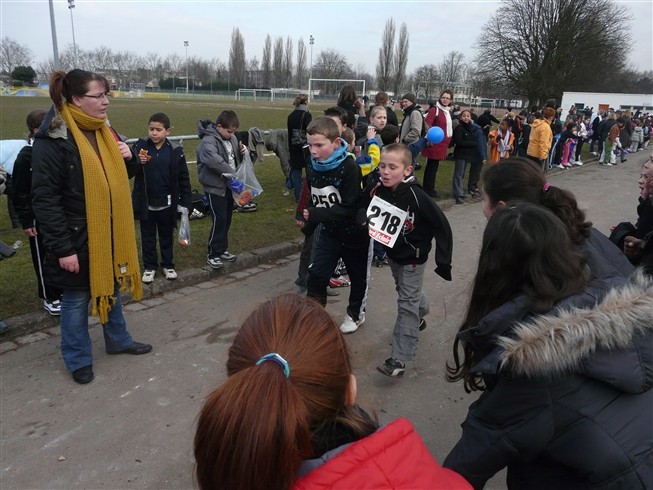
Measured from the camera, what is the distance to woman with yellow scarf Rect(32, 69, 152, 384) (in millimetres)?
3307

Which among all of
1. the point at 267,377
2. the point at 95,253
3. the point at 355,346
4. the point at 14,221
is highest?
the point at 267,377


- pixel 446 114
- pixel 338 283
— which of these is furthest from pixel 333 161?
pixel 446 114

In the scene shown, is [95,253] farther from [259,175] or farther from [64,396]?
[259,175]

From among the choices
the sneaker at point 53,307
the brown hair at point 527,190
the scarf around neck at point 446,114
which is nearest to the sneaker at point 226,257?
the sneaker at point 53,307

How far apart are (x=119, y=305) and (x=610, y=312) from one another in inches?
137

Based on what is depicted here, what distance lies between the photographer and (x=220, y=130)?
6012 mm

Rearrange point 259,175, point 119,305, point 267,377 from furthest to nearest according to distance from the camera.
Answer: point 259,175, point 119,305, point 267,377

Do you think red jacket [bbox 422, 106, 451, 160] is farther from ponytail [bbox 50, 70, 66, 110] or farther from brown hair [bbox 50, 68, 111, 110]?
ponytail [bbox 50, 70, 66, 110]

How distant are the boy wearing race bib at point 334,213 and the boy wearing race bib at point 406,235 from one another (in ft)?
1.14

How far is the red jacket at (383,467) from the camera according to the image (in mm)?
1120

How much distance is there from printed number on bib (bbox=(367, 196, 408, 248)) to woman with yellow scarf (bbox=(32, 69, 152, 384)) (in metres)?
1.84

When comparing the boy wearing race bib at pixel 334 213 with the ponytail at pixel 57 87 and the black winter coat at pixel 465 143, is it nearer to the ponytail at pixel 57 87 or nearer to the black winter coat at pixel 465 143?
the ponytail at pixel 57 87

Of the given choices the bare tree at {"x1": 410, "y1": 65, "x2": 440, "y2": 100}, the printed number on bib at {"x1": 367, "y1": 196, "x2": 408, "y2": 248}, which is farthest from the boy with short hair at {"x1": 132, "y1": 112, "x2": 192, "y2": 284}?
the bare tree at {"x1": 410, "y1": 65, "x2": 440, "y2": 100}

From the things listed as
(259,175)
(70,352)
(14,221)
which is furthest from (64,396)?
(259,175)
